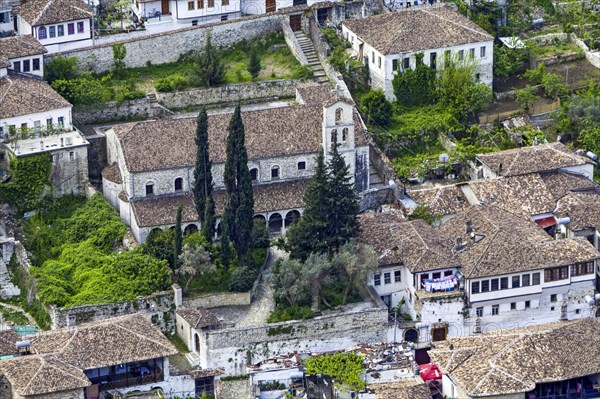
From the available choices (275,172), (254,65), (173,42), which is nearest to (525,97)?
(254,65)

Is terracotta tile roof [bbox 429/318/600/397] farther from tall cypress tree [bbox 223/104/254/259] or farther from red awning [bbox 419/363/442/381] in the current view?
tall cypress tree [bbox 223/104/254/259]

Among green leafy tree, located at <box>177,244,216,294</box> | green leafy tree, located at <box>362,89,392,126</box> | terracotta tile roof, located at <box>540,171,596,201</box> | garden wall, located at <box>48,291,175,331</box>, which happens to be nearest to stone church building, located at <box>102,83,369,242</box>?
green leafy tree, located at <box>177,244,216,294</box>

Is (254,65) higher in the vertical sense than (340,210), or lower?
higher

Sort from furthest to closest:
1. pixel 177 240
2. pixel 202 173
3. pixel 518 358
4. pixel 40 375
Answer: pixel 202 173 < pixel 177 240 < pixel 518 358 < pixel 40 375

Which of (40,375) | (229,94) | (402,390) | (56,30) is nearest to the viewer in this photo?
(40,375)

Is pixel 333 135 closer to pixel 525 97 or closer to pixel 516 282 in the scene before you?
pixel 516 282

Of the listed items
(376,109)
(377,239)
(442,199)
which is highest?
(376,109)

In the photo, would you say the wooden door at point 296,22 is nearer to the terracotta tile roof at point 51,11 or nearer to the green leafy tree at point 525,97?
the terracotta tile roof at point 51,11

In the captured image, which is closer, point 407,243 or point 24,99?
point 407,243
